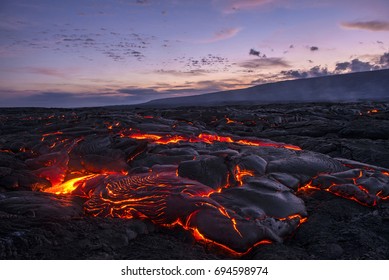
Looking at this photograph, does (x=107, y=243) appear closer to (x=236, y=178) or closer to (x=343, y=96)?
(x=236, y=178)

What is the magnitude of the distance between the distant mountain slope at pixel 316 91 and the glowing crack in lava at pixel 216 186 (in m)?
86.4

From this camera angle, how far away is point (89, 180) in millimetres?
5336

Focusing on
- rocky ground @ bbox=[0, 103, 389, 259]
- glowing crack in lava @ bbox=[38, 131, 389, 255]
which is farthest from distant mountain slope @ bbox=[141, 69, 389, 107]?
rocky ground @ bbox=[0, 103, 389, 259]

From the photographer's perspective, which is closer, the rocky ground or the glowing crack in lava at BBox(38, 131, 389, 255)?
the rocky ground

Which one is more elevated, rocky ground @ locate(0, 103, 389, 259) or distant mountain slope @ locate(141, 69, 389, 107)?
distant mountain slope @ locate(141, 69, 389, 107)

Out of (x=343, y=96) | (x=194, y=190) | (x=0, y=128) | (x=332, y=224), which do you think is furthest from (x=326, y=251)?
(x=343, y=96)

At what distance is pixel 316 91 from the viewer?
12462cm

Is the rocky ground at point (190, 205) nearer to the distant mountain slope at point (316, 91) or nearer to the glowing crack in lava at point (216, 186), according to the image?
the glowing crack in lava at point (216, 186)

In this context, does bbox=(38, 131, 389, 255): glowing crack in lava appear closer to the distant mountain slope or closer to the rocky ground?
the rocky ground

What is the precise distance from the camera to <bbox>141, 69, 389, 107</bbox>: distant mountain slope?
104562mm

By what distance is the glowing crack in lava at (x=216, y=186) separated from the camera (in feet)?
12.3

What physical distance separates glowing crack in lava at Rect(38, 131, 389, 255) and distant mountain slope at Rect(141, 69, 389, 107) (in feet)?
283

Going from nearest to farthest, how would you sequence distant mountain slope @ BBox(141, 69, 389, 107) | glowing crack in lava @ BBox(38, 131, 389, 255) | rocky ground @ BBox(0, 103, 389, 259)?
rocky ground @ BBox(0, 103, 389, 259) < glowing crack in lava @ BBox(38, 131, 389, 255) < distant mountain slope @ BBox(141, 69, 389, 107)

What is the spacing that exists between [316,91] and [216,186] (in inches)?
5170
